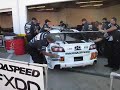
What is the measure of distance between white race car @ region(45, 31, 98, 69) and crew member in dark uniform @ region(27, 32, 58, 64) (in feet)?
0.53

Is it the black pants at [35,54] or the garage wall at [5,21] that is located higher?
the garage wall at [5,21]

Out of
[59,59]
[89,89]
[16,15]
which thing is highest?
[16,15]

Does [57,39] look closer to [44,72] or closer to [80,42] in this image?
[80,42]

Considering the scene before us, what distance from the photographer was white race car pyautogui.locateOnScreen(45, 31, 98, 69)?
695 centimetres

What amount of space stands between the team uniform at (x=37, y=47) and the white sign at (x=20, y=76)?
2857mm

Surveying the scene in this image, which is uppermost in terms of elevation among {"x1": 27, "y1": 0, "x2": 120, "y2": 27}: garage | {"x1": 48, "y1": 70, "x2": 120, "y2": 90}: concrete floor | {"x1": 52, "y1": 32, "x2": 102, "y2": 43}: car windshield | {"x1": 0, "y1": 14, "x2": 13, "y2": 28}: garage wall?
{"x1": 27, "y1": 0, "x2": 120, "y2": 27}: garage

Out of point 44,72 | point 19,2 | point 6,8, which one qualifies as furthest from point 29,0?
point 44,72

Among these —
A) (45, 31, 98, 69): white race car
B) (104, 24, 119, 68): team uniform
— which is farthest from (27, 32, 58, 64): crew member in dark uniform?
(104, 24, 119, 68): team uniform

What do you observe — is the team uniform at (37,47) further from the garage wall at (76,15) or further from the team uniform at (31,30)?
the garage wall at (76,15)

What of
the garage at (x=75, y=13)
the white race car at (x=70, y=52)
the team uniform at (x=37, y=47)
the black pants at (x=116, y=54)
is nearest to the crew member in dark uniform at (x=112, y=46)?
the black pants at (x=116, y=54)

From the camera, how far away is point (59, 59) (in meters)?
6.92

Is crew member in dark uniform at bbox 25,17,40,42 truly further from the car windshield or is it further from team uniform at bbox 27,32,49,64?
team uniform at bbox 27,32,49,64

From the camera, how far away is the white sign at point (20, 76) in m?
3.60

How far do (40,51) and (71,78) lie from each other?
4.59 feet
